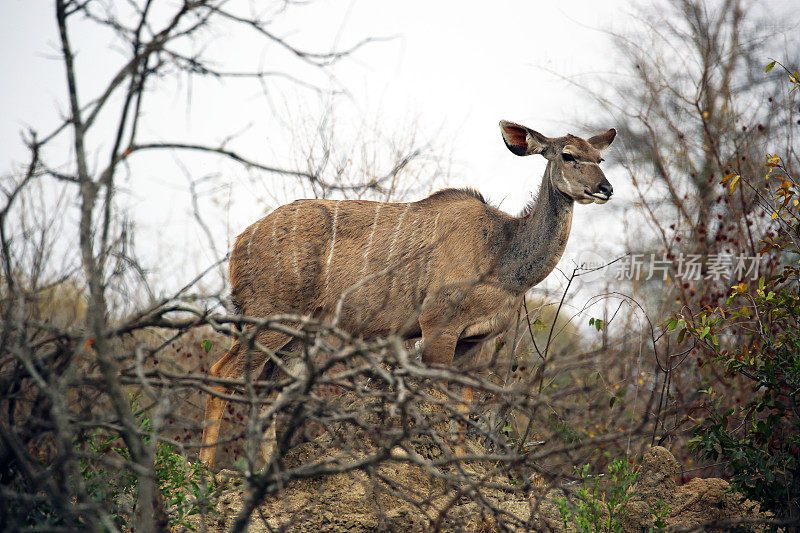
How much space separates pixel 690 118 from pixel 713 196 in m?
1.11

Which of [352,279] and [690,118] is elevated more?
[690,118]

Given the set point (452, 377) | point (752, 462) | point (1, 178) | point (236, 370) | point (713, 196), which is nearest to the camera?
point (452, 377)

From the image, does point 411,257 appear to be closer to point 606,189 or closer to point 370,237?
point 370,237

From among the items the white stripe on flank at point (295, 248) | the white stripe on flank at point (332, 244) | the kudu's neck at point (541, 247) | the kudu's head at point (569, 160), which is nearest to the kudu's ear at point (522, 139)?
the kudu's head at point (569, 160)

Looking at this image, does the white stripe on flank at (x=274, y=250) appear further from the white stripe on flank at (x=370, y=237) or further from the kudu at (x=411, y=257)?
the white stripe on flank at (x=370, y=237)

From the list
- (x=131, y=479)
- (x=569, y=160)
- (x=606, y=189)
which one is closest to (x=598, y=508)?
(x=606, y=189)

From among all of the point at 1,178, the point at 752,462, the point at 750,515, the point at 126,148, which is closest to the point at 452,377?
the point at 126,148

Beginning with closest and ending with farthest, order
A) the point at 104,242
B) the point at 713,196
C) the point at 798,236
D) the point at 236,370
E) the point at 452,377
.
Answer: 1. the point at 452,377
2. the point at 104,242
3. the point at 798,236
4. the point at 236,370
5. the point at 713,196

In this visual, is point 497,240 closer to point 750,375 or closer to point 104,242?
point 750,375

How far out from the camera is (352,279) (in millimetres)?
5906

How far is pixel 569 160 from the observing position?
5789mm

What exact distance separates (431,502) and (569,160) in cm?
282

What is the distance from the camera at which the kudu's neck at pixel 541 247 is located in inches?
228

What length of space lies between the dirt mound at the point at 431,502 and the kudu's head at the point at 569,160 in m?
1.88
